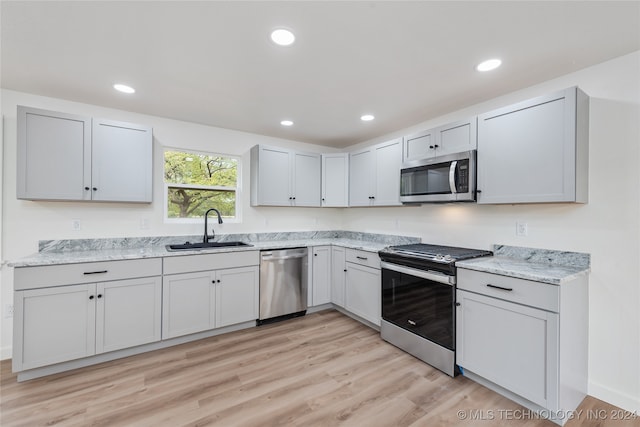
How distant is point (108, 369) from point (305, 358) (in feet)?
5.57

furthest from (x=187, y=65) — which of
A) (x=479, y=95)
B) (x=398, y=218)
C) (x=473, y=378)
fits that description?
(x=473, y=378)

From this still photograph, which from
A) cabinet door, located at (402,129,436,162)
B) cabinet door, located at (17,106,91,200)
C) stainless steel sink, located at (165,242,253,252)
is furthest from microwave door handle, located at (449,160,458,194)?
cabinet door, located at (17,106,91,200)

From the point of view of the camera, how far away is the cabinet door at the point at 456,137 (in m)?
2.49

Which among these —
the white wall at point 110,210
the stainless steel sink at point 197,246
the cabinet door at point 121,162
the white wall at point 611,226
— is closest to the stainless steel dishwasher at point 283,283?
the stainless steel sink at point 197,246

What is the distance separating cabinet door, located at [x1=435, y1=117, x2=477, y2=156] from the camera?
8.16ft

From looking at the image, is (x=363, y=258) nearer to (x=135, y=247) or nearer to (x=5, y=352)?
(x=135, y=247)

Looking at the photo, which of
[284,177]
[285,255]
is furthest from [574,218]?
[284,177]

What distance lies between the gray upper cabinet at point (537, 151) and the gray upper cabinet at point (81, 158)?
3.31m

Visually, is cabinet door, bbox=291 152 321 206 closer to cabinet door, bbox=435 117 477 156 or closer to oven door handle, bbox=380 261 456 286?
oven door handle, bbox=380 261 456 286

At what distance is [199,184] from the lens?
11.6 ft

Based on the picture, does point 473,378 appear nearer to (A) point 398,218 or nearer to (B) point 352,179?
(A) point 398,218

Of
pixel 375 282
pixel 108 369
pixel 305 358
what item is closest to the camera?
pixel 108 369

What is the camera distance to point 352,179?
3912mm

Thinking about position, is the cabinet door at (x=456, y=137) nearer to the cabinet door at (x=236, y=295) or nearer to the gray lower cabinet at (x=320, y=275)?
the gray lower cabinet at (x=320, y=275)
